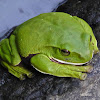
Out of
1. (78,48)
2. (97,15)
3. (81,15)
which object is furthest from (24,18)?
(78,48)

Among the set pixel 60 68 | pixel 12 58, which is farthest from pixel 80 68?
pixel 12 58

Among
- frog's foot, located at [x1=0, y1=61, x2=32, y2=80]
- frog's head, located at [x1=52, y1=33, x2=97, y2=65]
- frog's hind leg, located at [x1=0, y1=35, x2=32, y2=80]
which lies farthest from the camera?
frog's foot, located at [x1=0, y1=61, x2=32, y2=80]

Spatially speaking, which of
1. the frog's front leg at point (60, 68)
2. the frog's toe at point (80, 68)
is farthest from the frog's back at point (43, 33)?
the frog's toe at point (80, 68)

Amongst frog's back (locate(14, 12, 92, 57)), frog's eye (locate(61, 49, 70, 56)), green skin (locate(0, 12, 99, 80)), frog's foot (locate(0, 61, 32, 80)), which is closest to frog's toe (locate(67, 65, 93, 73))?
green skin (locate(0, 12, 99, 80))

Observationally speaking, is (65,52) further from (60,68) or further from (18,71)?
(18,71)

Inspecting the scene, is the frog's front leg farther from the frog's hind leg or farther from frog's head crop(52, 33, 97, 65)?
the frog's hind leg

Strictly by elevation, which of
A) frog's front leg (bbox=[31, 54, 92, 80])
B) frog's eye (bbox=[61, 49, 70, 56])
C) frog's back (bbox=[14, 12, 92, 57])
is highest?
frog's back (bbox=[14, 12, 92, 57])

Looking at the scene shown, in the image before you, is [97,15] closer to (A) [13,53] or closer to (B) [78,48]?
(B) [78,48]
